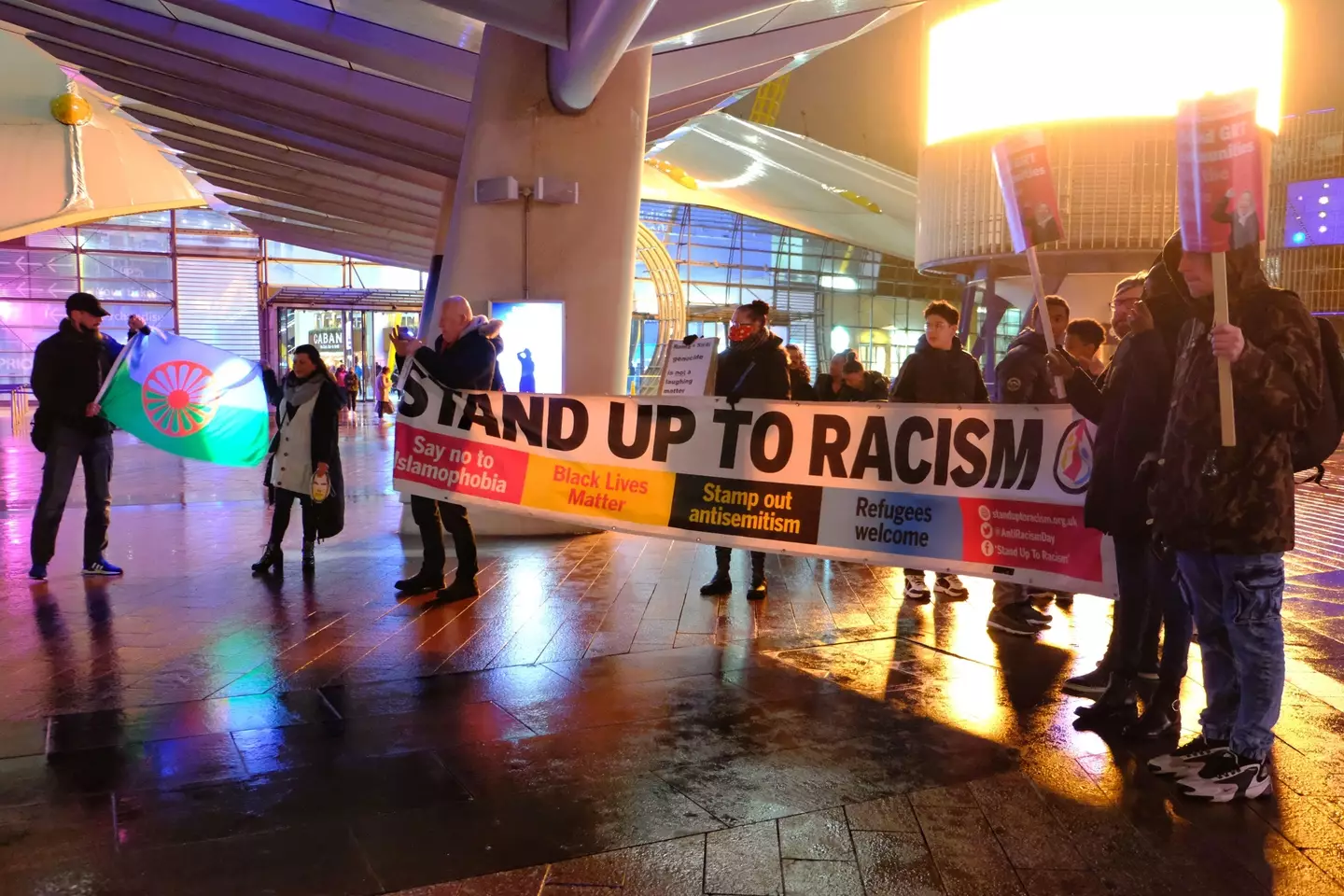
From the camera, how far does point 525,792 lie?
373 cm

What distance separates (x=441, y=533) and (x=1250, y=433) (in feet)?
17.0

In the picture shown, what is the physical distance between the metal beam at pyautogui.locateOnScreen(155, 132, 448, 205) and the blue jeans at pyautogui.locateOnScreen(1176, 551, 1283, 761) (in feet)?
66.0

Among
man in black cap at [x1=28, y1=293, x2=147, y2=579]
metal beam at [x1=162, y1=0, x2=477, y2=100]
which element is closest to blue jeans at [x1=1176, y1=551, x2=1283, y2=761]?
man in black cap at [x1=28, y1=293, x2=147, y2=579]

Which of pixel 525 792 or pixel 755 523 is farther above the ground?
pixel 755 523

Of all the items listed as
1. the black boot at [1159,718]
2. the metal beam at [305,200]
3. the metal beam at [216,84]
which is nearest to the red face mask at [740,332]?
the black boot at [1159,718]

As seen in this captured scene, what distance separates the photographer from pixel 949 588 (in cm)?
730

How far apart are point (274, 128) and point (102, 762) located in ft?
58.6

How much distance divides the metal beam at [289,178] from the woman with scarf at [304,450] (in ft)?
60.1

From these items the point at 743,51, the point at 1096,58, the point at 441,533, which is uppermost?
the point at 1096,58

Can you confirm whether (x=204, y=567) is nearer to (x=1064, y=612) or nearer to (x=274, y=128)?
(x=1064, y=612)

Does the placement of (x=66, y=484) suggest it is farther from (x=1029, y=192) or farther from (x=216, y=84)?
(x=216, y=84)

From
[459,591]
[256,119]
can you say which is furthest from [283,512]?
[256,119]

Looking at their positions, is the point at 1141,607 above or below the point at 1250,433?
below

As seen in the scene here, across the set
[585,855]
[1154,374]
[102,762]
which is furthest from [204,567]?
[1154,374]
